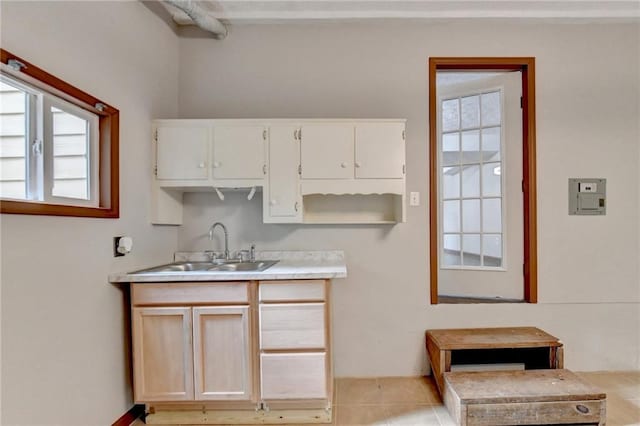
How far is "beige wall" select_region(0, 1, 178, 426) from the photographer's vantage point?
1335 millimetres

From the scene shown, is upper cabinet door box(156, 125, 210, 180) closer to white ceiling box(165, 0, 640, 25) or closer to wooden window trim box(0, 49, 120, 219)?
wooden window trim box(0, 49, 120, 219)

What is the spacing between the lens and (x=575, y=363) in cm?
260

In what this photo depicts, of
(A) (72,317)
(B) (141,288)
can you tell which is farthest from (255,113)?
(A) (72,317)

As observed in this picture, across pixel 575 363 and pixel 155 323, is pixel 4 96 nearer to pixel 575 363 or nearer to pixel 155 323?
pixel 155 323

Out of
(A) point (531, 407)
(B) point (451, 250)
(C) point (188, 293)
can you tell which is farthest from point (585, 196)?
(C) point (188, 293)

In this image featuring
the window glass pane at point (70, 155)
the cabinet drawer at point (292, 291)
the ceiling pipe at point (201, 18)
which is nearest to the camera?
the window glass pane at point (70, 155)

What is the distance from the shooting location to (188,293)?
76.3 inches

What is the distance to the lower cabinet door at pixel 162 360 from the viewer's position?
1936 millimetres

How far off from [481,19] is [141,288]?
296 centimetres

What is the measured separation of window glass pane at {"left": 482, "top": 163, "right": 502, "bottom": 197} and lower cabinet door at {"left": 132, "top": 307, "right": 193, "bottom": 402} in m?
2.56

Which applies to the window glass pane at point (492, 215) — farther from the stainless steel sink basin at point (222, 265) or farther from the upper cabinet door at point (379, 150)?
the stainless steel sink basin at point (222, 265)

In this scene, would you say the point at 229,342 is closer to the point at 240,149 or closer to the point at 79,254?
the point at 79,254

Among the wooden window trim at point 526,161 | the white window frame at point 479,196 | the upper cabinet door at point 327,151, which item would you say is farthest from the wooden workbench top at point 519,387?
the upper cabinet door at point 327,151

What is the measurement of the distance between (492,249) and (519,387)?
1.24m
